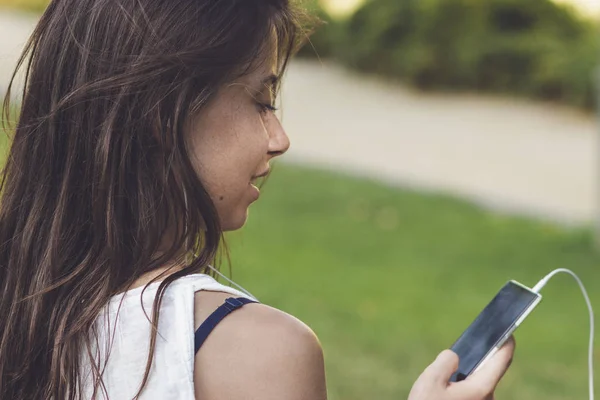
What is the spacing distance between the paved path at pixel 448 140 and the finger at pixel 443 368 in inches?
265

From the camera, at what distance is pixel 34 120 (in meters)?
1.51

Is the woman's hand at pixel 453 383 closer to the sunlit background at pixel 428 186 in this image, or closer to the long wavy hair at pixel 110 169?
the long wavy hair at pixel 110 169

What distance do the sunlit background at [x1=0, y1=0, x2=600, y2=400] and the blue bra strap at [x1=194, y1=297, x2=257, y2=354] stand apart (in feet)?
2.89

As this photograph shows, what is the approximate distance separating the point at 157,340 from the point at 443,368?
36cm

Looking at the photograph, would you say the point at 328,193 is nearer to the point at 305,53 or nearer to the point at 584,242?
the point at 584,242

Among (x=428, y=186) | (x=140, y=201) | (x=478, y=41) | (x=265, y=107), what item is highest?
(x=265, y=107)

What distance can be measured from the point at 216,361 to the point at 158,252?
22 centimetres

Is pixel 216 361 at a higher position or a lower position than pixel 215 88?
lower

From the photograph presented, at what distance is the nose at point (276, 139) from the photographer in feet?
4.86

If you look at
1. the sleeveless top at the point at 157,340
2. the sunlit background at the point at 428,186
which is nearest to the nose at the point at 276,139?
the sleeveless top at the point at 157,340

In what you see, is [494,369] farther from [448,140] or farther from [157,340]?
[448,140]

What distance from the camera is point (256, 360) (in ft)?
4.12

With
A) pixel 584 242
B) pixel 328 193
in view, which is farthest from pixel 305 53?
pixel 584 242

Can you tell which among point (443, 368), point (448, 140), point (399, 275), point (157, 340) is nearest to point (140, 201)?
point (157, 340)
